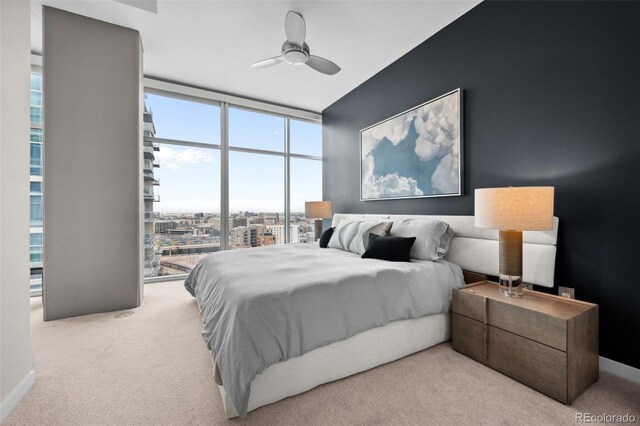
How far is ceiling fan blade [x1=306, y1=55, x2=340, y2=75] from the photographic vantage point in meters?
2.91

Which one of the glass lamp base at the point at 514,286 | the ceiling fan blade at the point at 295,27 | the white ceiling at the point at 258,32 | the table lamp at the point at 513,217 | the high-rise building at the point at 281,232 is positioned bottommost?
the glass lamp base at the point at 514,286

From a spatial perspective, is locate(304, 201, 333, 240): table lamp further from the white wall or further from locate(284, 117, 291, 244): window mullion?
the white wall

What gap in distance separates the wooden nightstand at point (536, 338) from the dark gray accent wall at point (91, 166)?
11.2ft

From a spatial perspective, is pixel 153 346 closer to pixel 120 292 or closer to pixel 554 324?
pixel 120 292

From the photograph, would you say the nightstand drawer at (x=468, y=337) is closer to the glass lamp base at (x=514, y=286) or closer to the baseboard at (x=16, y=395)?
the glass lamp base at (x=514, y=286)

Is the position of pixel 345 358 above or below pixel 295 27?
below

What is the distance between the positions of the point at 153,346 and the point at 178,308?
2.87 ft

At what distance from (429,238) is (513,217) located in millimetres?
821

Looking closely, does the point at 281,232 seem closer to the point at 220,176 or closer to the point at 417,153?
the point at 220,176

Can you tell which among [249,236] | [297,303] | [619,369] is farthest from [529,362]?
[249,236]

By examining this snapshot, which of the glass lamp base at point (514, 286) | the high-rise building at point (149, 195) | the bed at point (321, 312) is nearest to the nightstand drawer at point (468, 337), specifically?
the bed at point (321, 312)

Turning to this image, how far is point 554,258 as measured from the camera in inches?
78.8

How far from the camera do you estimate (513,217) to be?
1.78 m

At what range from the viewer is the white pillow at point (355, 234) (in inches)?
115
